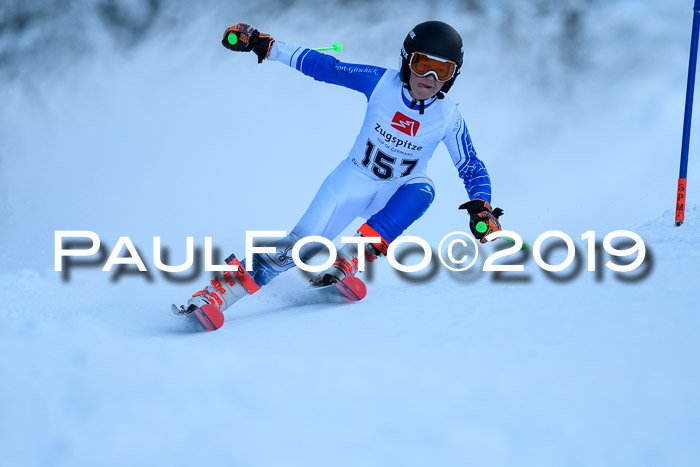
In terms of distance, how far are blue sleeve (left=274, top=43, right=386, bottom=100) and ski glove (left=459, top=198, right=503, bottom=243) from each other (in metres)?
0.77

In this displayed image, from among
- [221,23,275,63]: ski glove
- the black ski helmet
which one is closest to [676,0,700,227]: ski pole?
the black ski helmet

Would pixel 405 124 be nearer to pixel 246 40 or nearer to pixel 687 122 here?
pixel 246 40

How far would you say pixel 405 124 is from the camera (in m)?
3.16

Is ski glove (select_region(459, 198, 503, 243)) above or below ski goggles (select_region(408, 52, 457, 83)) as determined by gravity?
below

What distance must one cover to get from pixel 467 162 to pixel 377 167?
1.57ft

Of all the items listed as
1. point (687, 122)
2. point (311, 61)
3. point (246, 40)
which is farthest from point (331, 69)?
point (687, 122)

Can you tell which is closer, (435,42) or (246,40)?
(435,42)

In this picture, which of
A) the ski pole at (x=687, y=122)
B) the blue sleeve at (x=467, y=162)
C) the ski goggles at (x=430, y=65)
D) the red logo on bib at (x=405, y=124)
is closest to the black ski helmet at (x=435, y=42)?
the ski goggles at (x=430, y=65)

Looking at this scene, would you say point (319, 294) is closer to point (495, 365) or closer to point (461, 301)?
point (461, 301)

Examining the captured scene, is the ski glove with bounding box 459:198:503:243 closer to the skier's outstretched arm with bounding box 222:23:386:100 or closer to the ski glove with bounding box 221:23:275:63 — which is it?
the skier's outstretched arm with bounding box 222:23:386:100

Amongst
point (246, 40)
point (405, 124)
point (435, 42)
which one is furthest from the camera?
point (246, 40)

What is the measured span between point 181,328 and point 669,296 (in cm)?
215

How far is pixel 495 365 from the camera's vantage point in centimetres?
183

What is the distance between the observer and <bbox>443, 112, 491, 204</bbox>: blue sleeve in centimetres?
330
